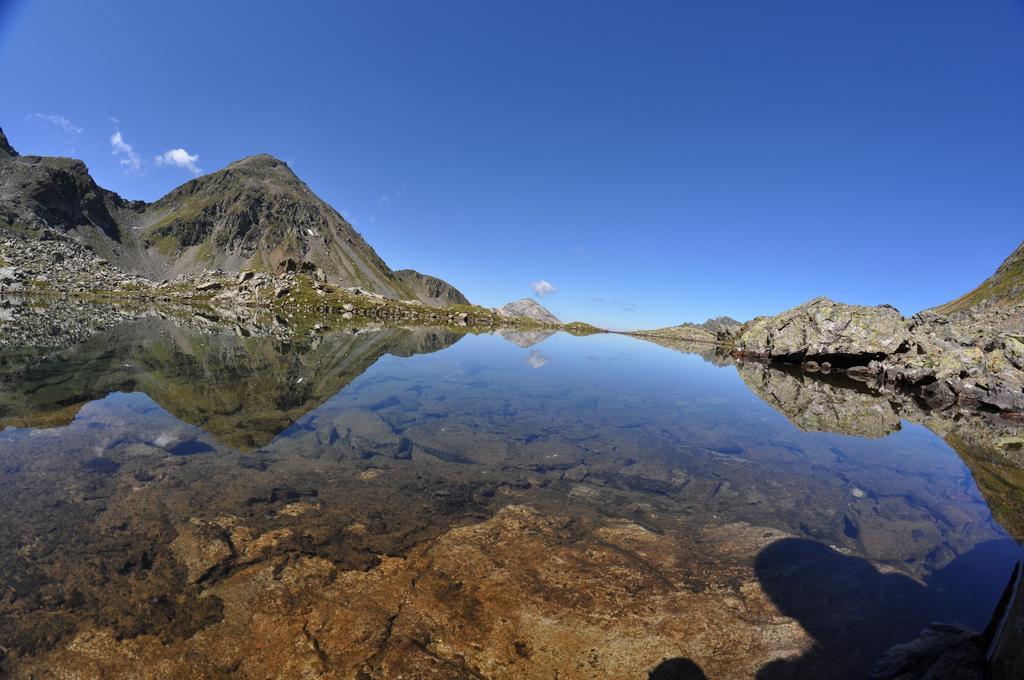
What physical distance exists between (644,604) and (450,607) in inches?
135

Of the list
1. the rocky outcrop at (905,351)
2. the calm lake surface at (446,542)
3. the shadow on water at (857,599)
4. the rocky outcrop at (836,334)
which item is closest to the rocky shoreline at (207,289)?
the rocky outcrop at (836,334)

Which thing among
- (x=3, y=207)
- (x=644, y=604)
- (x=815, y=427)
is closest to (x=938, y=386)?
(x=815, y=427)

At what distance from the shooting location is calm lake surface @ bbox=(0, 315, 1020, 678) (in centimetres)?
584

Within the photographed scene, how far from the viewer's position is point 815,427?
963 inches

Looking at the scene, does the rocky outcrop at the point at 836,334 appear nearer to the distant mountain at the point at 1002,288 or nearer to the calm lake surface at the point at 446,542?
the calm lake surface at the point at 446,542

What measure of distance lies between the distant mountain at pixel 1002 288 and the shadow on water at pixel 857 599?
182m

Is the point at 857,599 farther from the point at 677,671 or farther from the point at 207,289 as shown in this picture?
the point at 207,289

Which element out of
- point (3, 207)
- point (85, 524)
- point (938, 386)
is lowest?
point (85, 524)

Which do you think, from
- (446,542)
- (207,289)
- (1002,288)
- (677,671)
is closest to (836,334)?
(677,671)

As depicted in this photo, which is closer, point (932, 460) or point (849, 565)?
point (849, 565)

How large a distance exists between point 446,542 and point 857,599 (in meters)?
8.27

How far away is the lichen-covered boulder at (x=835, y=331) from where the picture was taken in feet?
184

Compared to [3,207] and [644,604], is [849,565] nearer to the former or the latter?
[644,604]

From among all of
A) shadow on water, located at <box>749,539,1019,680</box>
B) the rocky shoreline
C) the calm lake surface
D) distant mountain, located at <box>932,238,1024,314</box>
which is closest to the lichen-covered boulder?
the calm lake surface
